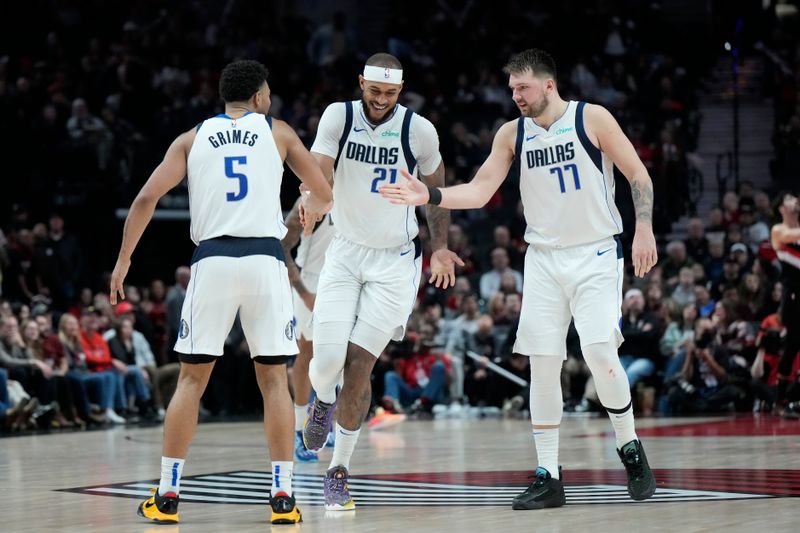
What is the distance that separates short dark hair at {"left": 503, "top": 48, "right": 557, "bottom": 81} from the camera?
23.7 ft

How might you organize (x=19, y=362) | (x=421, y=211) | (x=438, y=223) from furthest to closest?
1. (x=421, y=211)
2. (x=19, y=362)
3. (x=438, y=223)

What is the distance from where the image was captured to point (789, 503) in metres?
6.80

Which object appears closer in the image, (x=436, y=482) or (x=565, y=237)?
(x=565, y=237)

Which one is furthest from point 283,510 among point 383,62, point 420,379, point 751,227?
point 751,227

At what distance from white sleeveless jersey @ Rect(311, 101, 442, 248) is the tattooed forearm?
1.29m

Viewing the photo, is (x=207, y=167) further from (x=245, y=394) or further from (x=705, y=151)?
(x=705, y=151)

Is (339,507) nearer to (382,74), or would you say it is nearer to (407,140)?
(407,140)

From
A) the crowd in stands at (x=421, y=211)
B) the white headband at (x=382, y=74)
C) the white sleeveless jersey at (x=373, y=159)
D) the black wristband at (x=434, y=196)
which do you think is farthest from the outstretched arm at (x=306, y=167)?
the crowd in stands at (x=421, y=211)

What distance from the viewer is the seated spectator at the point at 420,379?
17188 mm

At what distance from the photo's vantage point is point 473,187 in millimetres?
7246

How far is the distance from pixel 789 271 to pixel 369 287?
7168 millimetres

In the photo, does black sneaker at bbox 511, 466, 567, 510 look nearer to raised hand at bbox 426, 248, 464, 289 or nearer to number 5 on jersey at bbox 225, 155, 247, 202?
raised hand at bbox 426, 248, 464, 289

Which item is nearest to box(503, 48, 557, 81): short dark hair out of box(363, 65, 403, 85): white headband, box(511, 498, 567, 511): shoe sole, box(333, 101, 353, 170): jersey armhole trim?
box(363, 65, 403, 85): white headband

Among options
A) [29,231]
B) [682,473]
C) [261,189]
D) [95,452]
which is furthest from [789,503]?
[29,231]
